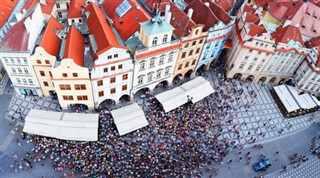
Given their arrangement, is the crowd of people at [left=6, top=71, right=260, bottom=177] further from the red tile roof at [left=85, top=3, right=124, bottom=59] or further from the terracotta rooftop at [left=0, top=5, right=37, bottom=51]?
the terracotta rooftop at [left=0, top=5, right=37, bottom=51]

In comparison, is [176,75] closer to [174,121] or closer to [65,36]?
[174,121]

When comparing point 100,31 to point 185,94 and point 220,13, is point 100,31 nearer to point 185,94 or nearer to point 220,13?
point 185,94

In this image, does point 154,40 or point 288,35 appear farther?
point 288,35

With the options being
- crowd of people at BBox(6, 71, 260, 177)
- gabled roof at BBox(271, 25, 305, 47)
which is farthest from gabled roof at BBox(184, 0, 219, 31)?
crowd of people at BBox(6, 71, 260, 177)

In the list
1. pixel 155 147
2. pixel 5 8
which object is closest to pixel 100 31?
pixel 155 147

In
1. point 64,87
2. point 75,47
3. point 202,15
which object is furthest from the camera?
point 202,15

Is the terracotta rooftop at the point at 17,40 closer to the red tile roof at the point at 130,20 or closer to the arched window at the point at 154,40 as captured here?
the red tile roof at the point at 130,20
